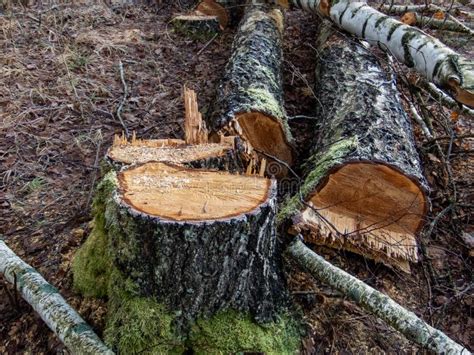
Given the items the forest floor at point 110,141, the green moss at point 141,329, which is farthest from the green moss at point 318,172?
the green moss at point 141,329

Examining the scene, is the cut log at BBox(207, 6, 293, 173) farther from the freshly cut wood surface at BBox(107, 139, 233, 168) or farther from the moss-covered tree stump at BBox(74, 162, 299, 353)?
the moss-covered tree stump at BBox(74, 162, 299, 353)

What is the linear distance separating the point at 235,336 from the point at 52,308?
910 millimetres

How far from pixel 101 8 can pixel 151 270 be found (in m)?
5.25

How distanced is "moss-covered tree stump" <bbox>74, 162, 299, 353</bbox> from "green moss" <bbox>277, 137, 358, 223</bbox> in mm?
513

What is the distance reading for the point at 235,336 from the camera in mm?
2242

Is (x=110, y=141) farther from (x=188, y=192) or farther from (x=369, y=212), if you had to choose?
(x=369, y=212)

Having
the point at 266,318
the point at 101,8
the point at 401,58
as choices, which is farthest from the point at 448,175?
the point at 101,8

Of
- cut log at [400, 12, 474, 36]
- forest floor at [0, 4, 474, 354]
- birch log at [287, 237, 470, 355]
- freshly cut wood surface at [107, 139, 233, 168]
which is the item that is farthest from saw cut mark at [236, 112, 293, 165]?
cut log at [400, 12, 474, 36]

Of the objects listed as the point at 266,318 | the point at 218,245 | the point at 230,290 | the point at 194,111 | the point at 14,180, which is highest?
the point at 194,111

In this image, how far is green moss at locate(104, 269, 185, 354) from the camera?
218 cm

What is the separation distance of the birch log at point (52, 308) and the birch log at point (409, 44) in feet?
8.75

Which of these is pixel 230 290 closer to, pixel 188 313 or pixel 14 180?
pixel 188 313

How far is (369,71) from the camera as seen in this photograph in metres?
4.07

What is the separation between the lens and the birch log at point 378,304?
214 centimetres
